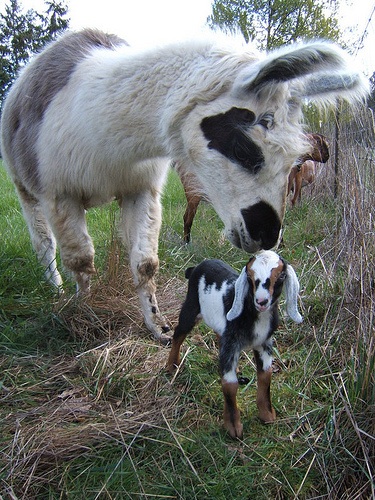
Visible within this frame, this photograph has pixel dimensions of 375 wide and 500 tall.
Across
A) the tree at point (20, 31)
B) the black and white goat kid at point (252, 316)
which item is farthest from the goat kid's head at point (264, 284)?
the tree at point (20, 31)

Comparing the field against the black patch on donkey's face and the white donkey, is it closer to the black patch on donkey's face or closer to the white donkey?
the white donkey

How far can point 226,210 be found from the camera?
7.83 feet

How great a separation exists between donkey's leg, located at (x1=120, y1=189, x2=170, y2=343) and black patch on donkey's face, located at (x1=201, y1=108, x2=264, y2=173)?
1.04m

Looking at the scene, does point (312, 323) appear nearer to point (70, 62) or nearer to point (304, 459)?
point (304, 459)

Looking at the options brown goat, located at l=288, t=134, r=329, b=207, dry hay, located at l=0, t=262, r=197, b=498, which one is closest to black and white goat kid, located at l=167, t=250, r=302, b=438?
dry hay, located at l=0, t=262, r=197, b=498

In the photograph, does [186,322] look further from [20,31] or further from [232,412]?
[20,31]

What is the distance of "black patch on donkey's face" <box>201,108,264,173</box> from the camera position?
221 cm

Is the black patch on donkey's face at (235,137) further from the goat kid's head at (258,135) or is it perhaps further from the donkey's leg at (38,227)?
the donkey's leg at (38,227)

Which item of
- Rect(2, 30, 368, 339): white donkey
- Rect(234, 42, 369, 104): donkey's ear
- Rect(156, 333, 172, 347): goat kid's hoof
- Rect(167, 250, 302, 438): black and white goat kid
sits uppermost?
Rect(234, 42, 369, 104): donkey's ear

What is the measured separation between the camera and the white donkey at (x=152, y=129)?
7.32ft

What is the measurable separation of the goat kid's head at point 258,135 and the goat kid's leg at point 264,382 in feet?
1.66

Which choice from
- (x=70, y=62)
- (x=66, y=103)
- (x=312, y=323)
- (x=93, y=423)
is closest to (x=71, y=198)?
(x=66, y=103)

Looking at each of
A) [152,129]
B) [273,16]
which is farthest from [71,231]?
[273,16]

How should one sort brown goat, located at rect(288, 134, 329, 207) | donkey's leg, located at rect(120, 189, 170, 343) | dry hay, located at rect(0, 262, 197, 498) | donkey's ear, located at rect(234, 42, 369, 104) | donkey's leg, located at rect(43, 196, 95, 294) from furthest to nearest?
brown goat, located at rect(288, 134, 329, 207) → donkey's leg, located at rect(120, 189, 170, 343) → donkey's leg, located at rect(43, 196, 95, 294) → donkey's ear, located at rect(234, 42, 369, 104) → dry hay, located at rect(0, 262, 197, 498)
